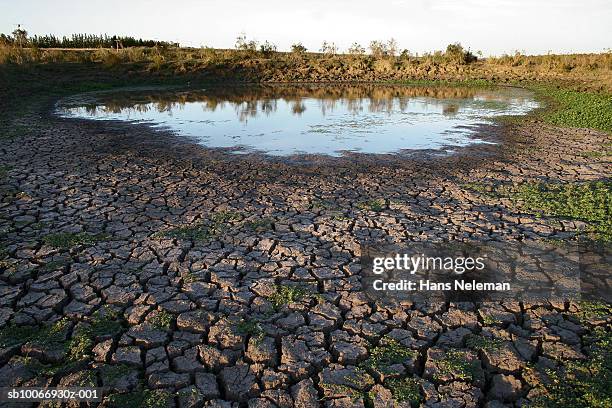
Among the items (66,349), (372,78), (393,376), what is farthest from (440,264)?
(372,78)

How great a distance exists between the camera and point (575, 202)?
22.9 feet

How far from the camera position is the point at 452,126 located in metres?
14.4

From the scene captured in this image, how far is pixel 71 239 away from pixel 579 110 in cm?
1714

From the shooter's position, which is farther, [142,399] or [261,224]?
[261,224]

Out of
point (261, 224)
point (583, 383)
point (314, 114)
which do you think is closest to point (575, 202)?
point (583, 383)

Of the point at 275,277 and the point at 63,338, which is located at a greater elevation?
the point at 275,277

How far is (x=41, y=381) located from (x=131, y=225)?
10.1 feet

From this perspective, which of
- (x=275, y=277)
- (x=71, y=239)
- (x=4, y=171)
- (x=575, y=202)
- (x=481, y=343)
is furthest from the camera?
(x=4, y=171)

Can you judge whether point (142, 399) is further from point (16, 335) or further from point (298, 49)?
point (298, 49)

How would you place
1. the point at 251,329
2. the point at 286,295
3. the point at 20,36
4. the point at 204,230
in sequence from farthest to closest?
1. the point at 20,36
2. the point at 204,230
3. the point at 286,295
4. the point at 251,329

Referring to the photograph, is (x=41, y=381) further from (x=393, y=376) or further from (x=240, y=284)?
(x=393, y=376)

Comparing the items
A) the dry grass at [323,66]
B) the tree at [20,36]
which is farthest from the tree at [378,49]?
the tree at [20,36]

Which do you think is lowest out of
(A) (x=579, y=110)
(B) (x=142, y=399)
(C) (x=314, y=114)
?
(B) (x=142, y=399)

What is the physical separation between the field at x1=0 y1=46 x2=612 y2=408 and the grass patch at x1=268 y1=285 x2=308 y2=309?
21 millimetres
